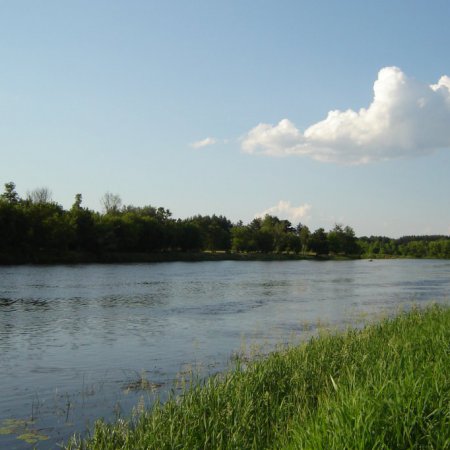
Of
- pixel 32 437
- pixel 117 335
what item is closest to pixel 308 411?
pixel 32 437

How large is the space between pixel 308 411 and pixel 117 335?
56.4 ft

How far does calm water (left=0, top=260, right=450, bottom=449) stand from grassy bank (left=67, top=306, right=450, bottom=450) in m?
1.81

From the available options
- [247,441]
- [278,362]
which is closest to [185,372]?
[278,362]

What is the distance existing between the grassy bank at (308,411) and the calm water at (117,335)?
5.93 feet

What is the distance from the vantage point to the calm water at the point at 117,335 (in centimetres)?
1386

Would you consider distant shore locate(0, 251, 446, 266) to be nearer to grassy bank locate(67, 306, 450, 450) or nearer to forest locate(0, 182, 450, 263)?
forest locate(0, 182, 450, 263)

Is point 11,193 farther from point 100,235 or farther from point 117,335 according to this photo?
point 117,335

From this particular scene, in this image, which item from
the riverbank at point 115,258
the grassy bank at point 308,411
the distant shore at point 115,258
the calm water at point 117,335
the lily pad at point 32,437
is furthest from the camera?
the riverbank at point 115,258

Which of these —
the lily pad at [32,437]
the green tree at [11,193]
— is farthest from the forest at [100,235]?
the lily pad at [32,437]

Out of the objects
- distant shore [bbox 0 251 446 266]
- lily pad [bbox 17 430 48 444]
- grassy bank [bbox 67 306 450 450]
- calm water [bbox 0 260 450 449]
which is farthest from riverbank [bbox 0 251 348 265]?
grassy bank [bbox 67 306 450 450]

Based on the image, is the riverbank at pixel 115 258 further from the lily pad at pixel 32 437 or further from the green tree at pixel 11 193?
the lily pad at pixel 32 437

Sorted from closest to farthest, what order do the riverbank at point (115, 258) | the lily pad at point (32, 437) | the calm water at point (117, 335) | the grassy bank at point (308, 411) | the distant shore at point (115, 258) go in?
the grassy bank at point (308, 411), the lily pad at point (32, 437), the calm water at point (117, 335), the distant shore at point (115, 258), the riverbank at point (115, 258)

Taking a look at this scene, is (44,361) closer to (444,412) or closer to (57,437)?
(57,437)

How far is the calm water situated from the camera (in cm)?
1386
